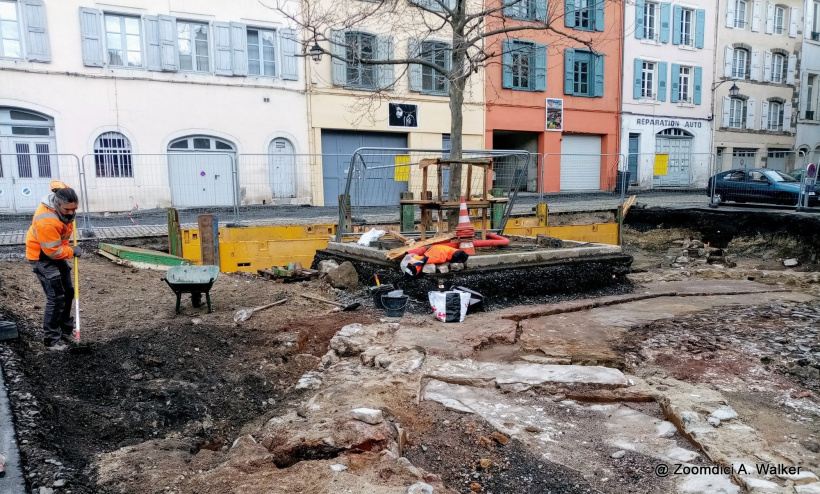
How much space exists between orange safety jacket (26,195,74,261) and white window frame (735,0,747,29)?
29864 mm

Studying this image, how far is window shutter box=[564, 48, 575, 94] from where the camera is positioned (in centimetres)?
2240

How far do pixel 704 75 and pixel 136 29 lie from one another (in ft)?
78.1

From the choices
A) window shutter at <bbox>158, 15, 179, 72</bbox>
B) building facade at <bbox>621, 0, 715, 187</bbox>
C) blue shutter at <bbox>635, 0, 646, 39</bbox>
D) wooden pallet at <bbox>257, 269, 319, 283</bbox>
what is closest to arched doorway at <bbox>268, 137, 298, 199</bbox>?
window shutter at <bbox>158, 15, 179, 72</bbox>

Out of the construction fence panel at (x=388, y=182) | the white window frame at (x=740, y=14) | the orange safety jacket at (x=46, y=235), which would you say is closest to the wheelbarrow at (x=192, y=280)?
the orange safety jacket at (x=46, y=235)

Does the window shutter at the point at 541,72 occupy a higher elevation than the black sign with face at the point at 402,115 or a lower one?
higher

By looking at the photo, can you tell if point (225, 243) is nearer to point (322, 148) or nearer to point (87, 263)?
point (87, 263)

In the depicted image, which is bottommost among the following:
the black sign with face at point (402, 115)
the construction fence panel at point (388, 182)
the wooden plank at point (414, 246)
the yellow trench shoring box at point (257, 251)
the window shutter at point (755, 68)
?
the yellow trench shoring box at point (257, 251)

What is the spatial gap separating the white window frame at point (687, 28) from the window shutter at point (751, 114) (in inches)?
182

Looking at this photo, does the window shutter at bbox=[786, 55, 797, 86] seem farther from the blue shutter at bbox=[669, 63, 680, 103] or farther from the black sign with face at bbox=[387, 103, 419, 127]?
the black sign with face at bbox=[387, 103, 419, 127]

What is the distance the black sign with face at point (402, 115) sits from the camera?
63.7 feet

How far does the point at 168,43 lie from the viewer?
53.3ft

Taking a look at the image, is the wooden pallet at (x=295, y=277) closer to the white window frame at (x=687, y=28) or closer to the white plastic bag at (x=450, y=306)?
the white plastic bag at (x=450, y=306)

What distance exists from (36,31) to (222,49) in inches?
190

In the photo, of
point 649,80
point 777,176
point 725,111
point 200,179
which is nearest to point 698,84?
point 725,111
